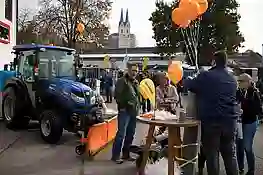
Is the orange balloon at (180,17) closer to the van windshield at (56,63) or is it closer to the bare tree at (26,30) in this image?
the van windshield at (56,63)

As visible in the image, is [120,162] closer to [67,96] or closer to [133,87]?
[133,87]

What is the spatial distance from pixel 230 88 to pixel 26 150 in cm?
512

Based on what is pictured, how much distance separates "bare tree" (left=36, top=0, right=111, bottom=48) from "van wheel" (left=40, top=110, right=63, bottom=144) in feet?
65.8

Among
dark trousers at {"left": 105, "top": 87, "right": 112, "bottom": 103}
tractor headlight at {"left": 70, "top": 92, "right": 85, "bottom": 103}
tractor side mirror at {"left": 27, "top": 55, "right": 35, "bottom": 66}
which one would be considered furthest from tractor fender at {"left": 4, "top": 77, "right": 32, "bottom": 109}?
dark trousers at {"left": 105, "top": 87, "right": 112, "bottom": 103}

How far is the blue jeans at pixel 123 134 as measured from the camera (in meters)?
7.41

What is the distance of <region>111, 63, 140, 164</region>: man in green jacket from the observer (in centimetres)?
737

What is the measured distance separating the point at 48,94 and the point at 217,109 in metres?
5.66

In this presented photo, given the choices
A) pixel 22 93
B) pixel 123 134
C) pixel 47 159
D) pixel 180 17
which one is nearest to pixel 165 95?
pixel 123 134

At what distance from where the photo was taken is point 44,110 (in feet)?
32.6

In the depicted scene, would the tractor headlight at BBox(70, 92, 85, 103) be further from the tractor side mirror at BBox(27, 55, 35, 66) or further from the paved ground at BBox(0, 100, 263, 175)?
the tractor side mirror at BBox(27, 55, 35, 66)

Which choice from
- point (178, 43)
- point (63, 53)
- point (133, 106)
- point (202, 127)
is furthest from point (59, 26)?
point (202, 127)

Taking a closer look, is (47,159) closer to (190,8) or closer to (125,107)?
(125,107)

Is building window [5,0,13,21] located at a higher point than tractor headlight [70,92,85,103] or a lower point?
higher

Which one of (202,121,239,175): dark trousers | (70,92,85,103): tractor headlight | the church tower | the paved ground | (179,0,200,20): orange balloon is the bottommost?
the paved ground
